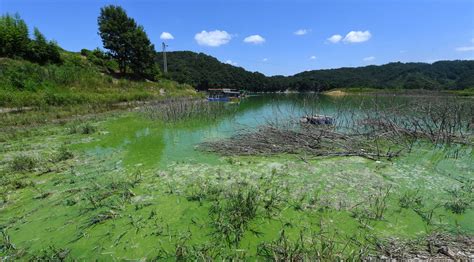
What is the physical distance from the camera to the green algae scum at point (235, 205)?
3203mm

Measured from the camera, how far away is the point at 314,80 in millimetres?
85875

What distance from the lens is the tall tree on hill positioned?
29.1 metres

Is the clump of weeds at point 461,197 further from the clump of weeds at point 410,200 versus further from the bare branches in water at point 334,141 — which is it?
the bare branches in water at point 334,141

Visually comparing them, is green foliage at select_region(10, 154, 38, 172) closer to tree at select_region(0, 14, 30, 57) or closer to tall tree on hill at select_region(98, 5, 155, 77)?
tree at select_region(0, 14, 30, 57)

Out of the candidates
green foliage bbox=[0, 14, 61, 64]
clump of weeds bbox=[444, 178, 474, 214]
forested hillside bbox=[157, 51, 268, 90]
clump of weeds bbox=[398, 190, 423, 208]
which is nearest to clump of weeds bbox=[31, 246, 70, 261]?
clump of weeds bbox=[398, 190, 423, 208]

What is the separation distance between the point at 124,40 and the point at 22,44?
1021 centimetres

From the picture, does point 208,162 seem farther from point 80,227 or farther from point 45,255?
point 45,255

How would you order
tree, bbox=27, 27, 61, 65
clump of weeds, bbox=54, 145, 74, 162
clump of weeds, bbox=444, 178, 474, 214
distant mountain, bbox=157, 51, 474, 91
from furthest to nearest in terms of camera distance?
distant mountain, bbox=157, 51, 474, 91 → tree, bbox=27, 27, 61, 65 → clump of weeds, bbox=54, 145, 74, 162 → clump of weeds, bbox=444, 178, 474, 214

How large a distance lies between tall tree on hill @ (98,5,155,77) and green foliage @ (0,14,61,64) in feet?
21.2

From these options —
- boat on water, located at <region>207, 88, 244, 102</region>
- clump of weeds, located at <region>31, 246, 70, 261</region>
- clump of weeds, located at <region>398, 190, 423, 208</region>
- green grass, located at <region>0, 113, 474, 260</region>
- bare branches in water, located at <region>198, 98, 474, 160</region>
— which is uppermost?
boat on water, located at <region>207, 88, 244, 102</region>

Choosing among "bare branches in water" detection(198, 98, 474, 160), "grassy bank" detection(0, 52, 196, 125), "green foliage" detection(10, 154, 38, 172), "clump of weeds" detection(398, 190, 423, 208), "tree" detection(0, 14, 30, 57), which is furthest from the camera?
"tree" detection(0, 14, 30, 57)

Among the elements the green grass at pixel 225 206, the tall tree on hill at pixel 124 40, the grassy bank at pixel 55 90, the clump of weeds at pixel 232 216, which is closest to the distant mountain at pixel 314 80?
the tall tree on hill at pixel 124 40

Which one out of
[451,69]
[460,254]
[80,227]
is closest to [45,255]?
[80,227]

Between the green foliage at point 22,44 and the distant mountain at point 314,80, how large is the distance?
32804 mm
